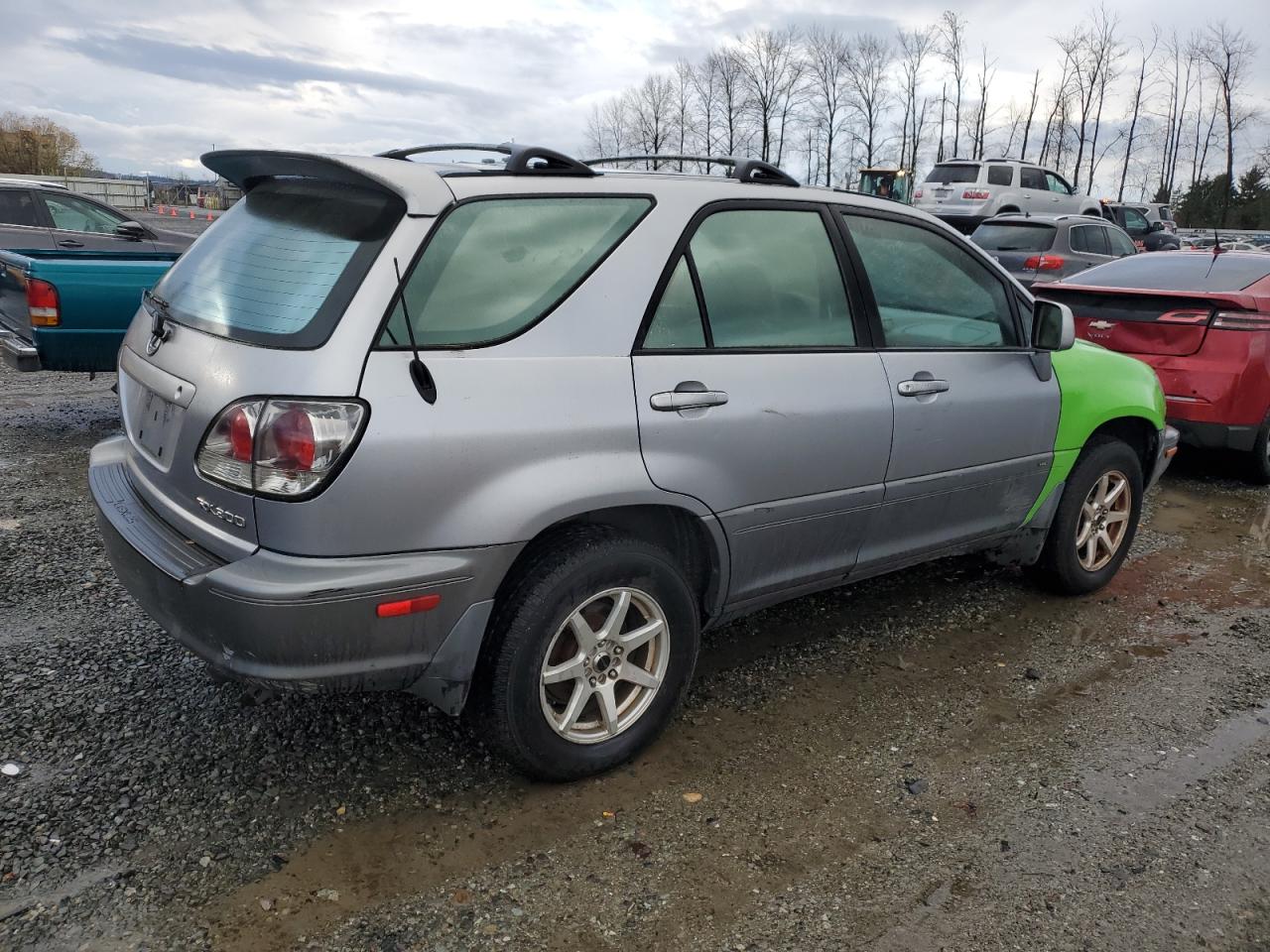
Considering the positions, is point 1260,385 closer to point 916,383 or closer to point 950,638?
point 950,638

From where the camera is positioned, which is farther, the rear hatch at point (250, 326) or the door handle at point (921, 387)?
the door handle at point (921, 387)

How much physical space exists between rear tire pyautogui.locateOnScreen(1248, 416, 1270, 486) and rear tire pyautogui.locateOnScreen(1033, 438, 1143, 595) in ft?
8.02

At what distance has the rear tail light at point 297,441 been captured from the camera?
2367 mm

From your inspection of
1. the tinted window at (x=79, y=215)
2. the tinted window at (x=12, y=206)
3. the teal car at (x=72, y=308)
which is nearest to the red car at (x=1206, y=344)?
the teal car at (x=72, y=308)

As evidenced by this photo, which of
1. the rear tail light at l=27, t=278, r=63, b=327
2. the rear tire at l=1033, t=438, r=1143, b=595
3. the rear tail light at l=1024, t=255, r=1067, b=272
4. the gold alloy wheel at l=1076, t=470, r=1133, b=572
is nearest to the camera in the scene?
the rear tire at l=1033, t=438, r=1143, b=595

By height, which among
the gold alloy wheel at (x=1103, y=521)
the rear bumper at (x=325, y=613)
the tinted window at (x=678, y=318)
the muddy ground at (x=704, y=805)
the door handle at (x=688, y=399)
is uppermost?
the tinted window at (x=678, y=318)

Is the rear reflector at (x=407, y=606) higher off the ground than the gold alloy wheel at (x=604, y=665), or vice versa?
the rear reflector at (x=407, y=606)

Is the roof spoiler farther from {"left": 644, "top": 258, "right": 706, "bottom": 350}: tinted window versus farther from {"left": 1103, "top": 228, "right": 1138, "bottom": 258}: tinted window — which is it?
{"left": 1103, "top": 228, "right": 1138, "bottom": 258}: tinted window

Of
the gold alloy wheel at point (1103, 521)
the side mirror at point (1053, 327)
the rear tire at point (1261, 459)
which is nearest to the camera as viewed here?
the side mirror at point (1053, 327)

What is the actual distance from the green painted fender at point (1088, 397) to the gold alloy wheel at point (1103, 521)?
0.95 ft

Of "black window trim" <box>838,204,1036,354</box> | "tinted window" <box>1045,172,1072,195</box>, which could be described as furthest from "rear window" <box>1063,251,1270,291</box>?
"tinted window" <box>1045,172,1072,195</box>

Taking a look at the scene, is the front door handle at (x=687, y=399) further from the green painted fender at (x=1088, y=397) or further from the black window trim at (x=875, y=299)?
the green painted fender at (x=1088, y=397)

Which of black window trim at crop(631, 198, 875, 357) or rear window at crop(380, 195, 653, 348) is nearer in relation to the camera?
rear window at crop(380, 195, 653, 348)

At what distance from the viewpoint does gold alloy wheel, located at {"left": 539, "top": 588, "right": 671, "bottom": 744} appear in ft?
9.34
